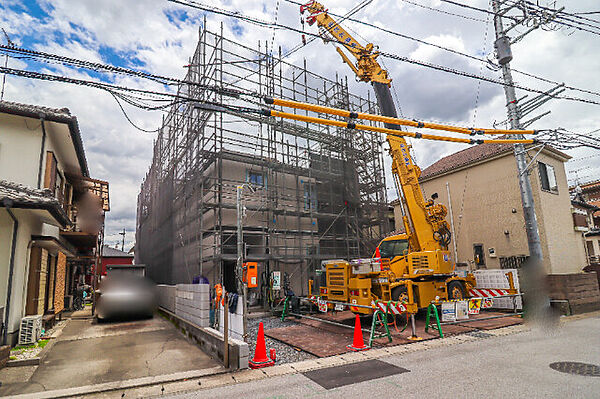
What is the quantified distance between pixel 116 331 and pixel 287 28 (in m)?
10.7

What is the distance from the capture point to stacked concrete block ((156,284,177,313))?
40.7 ft

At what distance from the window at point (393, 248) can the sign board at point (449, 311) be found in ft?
9.51

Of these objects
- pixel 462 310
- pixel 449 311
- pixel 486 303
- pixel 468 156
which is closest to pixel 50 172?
pixel 449 311

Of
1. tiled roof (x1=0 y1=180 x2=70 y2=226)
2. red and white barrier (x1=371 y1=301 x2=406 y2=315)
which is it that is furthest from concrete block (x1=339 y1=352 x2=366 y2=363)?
tiled roof (x1=0 y1=180 x2=70 y2=226)

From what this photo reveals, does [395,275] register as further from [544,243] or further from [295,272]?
[544,243]

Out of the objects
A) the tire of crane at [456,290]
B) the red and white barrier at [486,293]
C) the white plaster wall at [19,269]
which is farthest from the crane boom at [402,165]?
the white plaster wall at [19,269]

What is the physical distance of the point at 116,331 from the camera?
1119 centimetres

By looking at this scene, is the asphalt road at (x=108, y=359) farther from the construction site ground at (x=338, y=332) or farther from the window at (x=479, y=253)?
the window at (x=479, y=253)

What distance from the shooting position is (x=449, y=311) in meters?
9.77

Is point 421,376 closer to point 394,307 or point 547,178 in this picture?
point 394,307

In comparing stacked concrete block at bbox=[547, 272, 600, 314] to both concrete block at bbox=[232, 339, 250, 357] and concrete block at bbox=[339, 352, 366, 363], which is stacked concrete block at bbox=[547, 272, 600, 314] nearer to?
concrete block at bbox=[339, 352, 366, 363]

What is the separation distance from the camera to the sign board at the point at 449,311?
974 centimetres

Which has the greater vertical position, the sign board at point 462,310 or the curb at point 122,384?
the sign board at point 462,310

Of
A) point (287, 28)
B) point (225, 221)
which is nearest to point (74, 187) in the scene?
point (225, 221)
